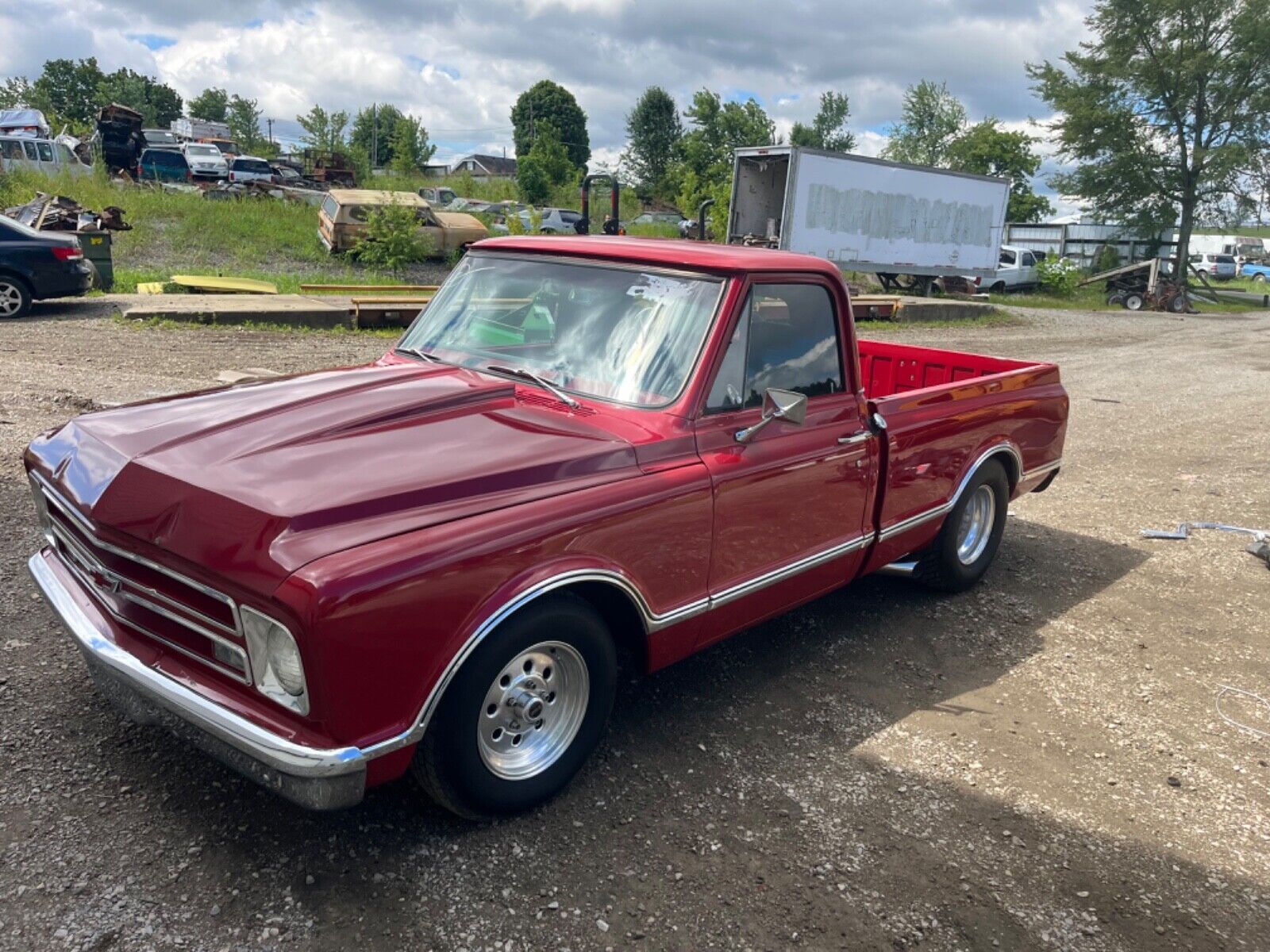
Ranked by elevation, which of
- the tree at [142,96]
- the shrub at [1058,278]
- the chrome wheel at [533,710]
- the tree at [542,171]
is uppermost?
the tree at [142,96]

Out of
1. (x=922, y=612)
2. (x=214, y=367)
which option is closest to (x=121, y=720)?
(x=922, y=612)

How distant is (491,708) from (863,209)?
69.6ft

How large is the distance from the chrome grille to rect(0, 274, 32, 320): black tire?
1179cm

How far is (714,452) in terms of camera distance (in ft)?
11.2

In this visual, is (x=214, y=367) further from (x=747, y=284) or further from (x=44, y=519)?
(x=747, y=284)

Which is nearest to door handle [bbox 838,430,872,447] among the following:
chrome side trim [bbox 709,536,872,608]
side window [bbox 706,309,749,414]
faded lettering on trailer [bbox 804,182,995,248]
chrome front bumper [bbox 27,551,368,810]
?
chrome side trim [bbox 709,536,872,608]

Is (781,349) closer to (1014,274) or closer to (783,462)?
(783,462)

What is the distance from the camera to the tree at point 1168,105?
3391 cm

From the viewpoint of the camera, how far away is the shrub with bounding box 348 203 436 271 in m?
21.2

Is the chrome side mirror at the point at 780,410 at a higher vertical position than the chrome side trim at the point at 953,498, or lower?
higher

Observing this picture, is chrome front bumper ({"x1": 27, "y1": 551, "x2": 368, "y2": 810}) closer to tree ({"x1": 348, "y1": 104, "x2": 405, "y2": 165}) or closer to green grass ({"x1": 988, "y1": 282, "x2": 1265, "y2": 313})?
green grass ({"x1": 988, "y1": 282, "x2": 1265, "y2": 313})

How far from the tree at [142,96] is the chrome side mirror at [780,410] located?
2979 inches

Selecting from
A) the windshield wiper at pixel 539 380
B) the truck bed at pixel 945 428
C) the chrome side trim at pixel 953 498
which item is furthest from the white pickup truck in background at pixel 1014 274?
the windshield wiper at pixel 539 380

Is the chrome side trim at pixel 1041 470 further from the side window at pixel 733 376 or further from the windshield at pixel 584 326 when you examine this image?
the windshield at pixel 584 326
